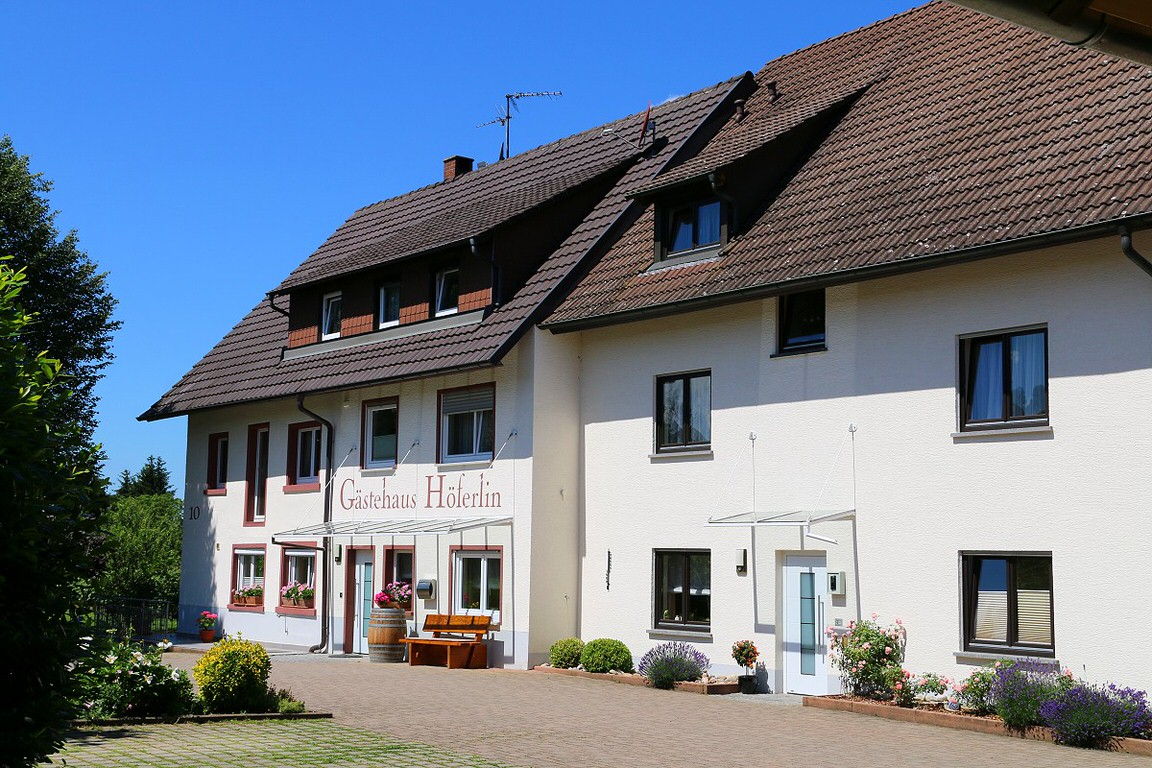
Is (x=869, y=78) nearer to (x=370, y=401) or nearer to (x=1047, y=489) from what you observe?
(x=1047, y=489)

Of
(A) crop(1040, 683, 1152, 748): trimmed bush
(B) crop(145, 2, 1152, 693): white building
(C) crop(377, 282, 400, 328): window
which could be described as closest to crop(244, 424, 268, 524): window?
(B) crop(145, 2, 1152, 693): white building

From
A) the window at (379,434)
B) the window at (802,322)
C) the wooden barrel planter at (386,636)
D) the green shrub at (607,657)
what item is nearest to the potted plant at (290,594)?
the window at (379,434)

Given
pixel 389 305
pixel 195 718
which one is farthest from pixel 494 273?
pixel 195 718

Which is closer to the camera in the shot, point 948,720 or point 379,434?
point 948,720

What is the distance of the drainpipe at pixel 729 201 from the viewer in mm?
20000

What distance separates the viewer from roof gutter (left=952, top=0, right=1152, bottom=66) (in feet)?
12.4

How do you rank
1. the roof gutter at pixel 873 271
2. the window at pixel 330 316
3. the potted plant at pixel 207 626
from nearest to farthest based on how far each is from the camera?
the roof gutter at pixel 873 271, the window at pixel 330 316, the potted plant at pixel 207 626

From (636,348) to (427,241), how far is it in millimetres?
5603

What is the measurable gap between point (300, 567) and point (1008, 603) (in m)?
16.1

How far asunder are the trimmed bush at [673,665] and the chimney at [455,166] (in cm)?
1564

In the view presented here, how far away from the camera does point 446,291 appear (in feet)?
82.0

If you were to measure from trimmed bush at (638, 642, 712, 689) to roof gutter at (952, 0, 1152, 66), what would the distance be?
15.7 metres

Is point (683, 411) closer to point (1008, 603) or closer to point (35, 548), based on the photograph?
point (1008, 603)

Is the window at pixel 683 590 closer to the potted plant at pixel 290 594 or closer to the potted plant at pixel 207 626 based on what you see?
the potted plant at pixel 290 594
